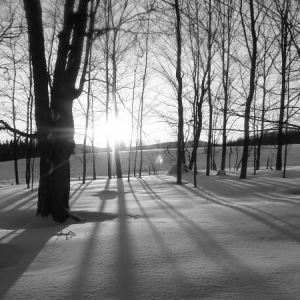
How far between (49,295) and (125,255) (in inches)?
40.9

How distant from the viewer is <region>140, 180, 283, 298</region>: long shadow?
2.65 m

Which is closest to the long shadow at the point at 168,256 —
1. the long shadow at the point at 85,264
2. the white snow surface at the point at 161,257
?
the white snow surface at the point at 161,257

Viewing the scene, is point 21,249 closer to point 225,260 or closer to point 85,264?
point 85,264

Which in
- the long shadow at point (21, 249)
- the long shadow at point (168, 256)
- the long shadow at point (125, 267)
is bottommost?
the long shadow at point (21, 249)

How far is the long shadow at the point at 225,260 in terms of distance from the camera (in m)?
2.65

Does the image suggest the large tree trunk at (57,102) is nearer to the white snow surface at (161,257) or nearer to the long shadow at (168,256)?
the white snow surface at (161,257)

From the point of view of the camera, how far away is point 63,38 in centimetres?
604

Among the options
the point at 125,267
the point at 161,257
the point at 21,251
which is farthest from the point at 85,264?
the point at 21,251

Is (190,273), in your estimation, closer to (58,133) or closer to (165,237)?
(165,237)

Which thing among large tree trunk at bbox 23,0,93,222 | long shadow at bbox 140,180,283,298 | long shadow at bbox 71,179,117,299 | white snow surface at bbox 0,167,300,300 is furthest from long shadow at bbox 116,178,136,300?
large tree trunk at bbox 23,0,93,222

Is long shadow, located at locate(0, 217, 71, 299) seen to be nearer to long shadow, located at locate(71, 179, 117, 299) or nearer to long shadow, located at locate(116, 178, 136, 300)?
long shadow, located at locate(71, 179, 117, 299)

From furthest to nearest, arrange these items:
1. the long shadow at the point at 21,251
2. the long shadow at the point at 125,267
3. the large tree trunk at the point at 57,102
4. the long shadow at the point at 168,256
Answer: the large tree trunk at the point at 57,102, the long shadow at the point at 21,251, the long shadow at the point at 168,256, the long shadow at the point at 125,267

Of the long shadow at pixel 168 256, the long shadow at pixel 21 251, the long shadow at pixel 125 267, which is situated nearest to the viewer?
the long shadow at pixel 125 267

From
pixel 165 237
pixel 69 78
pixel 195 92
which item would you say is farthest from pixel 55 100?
pixel 195 92
